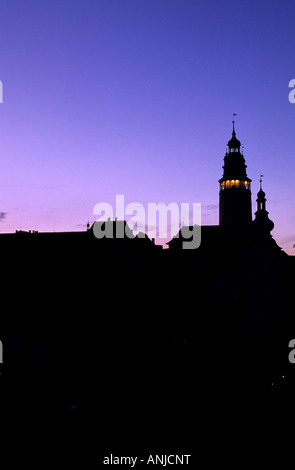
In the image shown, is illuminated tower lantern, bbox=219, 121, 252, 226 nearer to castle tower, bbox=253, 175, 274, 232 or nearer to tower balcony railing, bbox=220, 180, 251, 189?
tower balcony railing, bbox=220, 180, 251, 189

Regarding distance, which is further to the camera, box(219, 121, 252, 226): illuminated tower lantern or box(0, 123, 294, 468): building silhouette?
box(219, 121, 252, 226): illuminated tower lantern

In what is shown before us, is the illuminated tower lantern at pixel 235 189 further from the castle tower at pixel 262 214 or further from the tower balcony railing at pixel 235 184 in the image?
the castle tower at pixel 262 214

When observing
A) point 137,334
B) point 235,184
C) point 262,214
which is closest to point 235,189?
point 235,184

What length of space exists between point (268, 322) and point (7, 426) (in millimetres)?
25760

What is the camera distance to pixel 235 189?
222 feet

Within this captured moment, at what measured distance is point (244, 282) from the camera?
32.5 meters

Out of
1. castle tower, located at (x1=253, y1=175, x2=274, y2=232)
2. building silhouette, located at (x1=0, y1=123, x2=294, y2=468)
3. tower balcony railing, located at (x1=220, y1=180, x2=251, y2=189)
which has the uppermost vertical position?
tower balcony railing, located at (x1=220, y1=180, x2=251, y2=189)

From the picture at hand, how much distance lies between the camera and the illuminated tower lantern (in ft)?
222

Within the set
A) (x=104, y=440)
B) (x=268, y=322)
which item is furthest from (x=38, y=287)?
(x=268, y=322)

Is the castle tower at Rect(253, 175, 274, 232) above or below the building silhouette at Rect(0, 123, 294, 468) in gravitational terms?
above

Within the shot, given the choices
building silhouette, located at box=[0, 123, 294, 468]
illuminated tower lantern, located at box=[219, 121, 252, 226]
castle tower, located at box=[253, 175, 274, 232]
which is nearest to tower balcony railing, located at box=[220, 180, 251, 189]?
illuminated tower lantern, located at box=[219, 121, 252, 226]

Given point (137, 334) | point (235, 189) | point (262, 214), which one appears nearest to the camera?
point (137, 334)

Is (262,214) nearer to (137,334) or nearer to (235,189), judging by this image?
(235,189)
